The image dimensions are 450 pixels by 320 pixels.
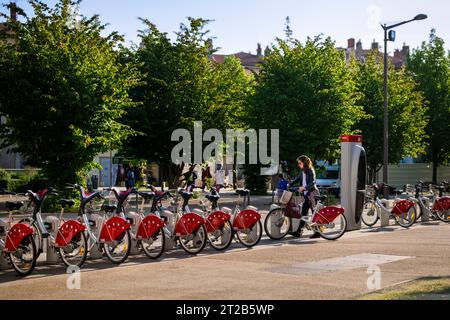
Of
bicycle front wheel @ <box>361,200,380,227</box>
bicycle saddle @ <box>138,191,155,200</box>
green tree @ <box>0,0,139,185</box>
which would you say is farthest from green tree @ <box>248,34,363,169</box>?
bicycle saddle @ <box>138,191,155,200</box>

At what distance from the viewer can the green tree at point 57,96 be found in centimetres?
2200

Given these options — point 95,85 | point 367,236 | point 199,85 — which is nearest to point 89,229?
point 367,236

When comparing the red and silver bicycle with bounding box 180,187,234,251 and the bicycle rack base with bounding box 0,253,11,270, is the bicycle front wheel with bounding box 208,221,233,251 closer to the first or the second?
the red and silver bicycle with bounding box 180,187,234,251

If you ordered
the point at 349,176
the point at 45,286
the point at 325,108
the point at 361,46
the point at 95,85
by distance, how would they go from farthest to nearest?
1. the point at 361,46
2. the point at 325,108
3. the point at 95,85
4. the point at 349,176
5. the point at 45,286

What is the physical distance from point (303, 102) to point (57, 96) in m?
11.6

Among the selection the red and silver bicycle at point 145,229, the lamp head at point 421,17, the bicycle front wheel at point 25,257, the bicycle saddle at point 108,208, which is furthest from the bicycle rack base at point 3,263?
the lamp head at point 421,17

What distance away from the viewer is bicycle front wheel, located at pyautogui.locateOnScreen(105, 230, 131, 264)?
10680 mm

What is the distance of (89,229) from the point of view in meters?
10.8

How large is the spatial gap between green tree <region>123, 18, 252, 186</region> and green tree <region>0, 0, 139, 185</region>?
5.73 metres

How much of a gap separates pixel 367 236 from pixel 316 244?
2373 millimetres

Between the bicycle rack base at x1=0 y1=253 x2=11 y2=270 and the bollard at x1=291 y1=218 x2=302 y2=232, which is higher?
the bollard at x1=291 y1=218 x2=302 y2=232

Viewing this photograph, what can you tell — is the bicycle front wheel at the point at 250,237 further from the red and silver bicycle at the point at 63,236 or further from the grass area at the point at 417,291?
the grass area at the point at 417,291
